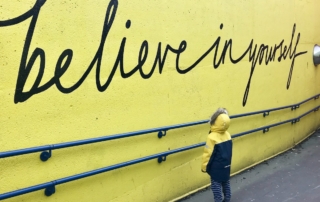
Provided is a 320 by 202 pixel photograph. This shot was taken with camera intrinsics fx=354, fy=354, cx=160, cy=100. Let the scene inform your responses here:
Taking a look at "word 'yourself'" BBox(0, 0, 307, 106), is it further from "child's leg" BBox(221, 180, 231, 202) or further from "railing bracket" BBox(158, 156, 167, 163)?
"child's leg" BBox(221, 180, 231, 202)

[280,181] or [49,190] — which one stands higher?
[49,190]

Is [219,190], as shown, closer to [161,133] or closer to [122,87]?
[161,133]

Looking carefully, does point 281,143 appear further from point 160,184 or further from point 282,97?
point 160,184

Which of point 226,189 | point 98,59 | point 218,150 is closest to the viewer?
point 98,59

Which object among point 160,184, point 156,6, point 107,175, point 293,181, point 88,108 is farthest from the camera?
point 293,181

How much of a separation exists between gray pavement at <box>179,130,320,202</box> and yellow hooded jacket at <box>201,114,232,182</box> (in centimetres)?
62

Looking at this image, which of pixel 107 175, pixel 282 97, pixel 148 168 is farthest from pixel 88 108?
pixel 282 97

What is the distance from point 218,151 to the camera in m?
3.77

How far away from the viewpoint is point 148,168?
12.5ft

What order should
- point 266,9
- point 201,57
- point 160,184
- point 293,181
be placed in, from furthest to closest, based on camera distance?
point 266,9 < point 293,181 < point 201,57 < point 160,184

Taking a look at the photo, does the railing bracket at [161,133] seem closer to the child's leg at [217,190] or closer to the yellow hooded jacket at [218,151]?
the yellow hooded jacket at [218,151]

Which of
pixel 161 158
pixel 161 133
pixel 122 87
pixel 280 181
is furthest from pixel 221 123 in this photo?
pixel 280 181

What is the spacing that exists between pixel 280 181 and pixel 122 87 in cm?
293

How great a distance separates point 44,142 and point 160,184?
159cm
